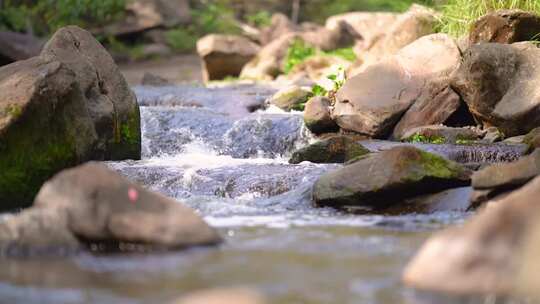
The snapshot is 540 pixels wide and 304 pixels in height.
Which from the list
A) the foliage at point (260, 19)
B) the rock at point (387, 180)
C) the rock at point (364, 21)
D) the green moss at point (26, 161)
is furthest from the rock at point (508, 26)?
the foliage at point (260, 19)

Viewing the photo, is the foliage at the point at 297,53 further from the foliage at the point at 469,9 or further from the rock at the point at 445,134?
the rock at the point at 445,134

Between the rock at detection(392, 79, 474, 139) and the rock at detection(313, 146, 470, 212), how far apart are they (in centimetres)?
410

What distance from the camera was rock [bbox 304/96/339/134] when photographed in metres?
12.8

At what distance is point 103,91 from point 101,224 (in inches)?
205

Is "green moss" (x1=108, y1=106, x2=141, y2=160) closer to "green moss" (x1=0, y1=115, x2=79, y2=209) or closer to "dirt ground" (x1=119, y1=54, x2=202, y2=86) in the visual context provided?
"green moss" (x1=0, y1=115, x2=79, y2=209)

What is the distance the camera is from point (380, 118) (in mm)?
12242

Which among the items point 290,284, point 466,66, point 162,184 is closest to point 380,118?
point 466,66

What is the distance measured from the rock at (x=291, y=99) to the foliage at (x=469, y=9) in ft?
8.70

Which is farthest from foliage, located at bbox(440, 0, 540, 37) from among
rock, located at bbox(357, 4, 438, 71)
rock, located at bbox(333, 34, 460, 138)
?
rock, located at bbox(357, 4, 438, 71)

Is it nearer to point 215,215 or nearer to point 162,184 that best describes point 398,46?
point 162,184

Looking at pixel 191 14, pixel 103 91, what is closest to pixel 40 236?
pixel 103 91

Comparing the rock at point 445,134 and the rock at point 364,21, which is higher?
the rock at point 445,134

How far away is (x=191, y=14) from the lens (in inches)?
1139

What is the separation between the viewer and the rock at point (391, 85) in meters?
12.3
